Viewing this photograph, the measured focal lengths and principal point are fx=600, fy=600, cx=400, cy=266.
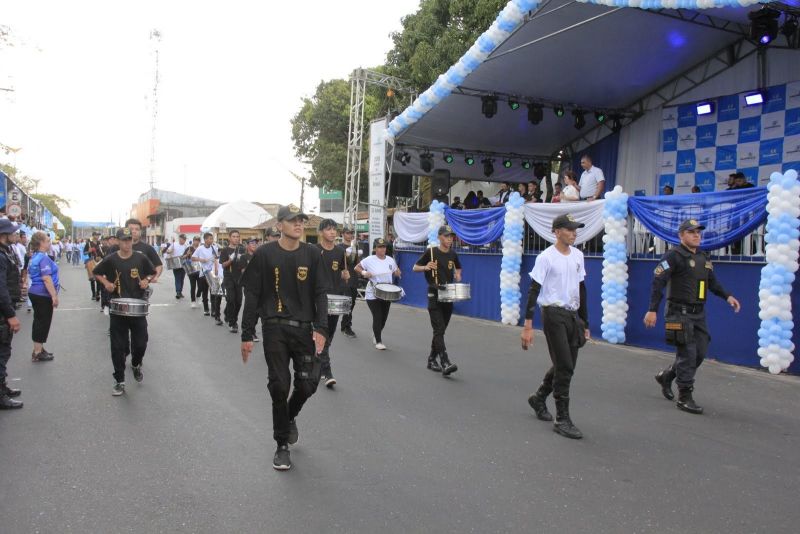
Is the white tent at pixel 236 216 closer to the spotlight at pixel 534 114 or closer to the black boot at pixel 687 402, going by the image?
the spotlight at pixel 534 114

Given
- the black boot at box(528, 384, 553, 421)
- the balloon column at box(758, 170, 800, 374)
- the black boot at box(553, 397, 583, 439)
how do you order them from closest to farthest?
the black boot at box(553, 397, 583, 439), the black boot at box(528, 384, 553, 421), the balloon column at box(758, 170, 800, 374)

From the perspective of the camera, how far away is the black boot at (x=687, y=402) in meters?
6.29

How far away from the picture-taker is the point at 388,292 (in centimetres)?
895

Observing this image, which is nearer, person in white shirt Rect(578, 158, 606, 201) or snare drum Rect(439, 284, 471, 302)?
snare drum Rect(439, 284, 471, 302)

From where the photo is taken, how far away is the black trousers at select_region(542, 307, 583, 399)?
5.49 metres

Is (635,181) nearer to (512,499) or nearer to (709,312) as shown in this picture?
(709,312)

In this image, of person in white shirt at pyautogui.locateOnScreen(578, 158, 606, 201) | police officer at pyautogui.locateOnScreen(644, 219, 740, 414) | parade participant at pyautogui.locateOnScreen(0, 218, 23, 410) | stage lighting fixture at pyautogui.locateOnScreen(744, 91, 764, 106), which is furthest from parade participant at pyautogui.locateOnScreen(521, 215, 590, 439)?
stage lighting fixture at pyautogui.locateOnScreen(744, 91, 764, 106)

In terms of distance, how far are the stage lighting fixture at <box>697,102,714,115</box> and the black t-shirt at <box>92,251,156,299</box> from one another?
13.7m

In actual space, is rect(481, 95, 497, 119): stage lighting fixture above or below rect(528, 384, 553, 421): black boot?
above

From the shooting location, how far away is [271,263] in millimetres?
4594

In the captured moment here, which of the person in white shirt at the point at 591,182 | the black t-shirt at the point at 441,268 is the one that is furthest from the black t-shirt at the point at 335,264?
the person in white shirt at the point at 591,182

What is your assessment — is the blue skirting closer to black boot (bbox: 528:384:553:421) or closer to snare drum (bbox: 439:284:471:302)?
snare drum (bbox: 439:284:471:302)

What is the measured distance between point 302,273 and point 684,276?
417cm

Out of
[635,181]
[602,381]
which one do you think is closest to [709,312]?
[602,381]
